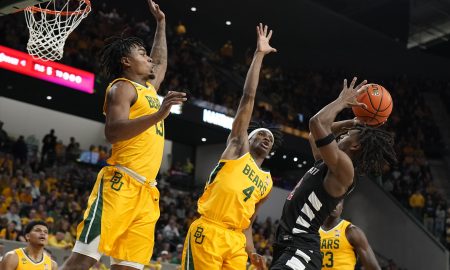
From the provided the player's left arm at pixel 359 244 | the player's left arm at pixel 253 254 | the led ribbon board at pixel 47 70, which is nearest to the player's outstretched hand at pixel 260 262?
the player's left arm at pixel 253 254

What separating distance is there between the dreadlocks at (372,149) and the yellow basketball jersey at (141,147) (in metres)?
1.54

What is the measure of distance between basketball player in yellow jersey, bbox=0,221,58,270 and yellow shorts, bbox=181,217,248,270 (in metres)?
2.27

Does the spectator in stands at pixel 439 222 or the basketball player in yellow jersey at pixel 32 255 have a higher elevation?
the spectator in stands at pixel 439 222

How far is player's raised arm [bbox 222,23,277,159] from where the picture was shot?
19.3 feet

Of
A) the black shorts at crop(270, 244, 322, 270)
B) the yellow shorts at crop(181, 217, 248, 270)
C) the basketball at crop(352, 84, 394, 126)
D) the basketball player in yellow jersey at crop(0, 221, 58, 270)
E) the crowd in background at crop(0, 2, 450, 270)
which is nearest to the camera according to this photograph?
the black shorts at crop(270, 244, 322, 270)

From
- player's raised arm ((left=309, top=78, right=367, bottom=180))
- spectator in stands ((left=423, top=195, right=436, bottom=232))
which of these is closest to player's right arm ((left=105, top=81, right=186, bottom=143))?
player's raised arm ((left=309, top=78, right=367, bottom=180))

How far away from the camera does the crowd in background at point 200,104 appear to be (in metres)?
14.5

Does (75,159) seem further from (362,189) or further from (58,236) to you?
(362,189)

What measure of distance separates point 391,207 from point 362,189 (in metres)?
1.49

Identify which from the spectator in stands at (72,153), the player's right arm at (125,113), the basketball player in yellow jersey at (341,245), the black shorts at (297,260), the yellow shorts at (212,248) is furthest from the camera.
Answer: the spectator in stands at (72,153)

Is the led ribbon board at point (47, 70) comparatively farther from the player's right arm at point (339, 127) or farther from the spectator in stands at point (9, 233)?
the player's right arm at point (339, 127)

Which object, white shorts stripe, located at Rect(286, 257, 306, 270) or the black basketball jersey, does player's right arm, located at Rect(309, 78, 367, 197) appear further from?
white shorts stripe, located at Rect(286, 257, 306, 270)

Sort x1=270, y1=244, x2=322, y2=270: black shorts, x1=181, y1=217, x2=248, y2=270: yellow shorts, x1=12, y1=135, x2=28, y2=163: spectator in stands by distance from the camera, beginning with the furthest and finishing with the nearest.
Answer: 1. x1=12, y1=135, x2=28, y2=163: spectator in stands
2. x1=181, y1=217, x2=248, y2=270: yellow shorts
3. x1=270, y1=244, x2=322, y2=270: black shorts

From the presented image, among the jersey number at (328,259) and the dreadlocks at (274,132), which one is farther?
the jersey number at (328,259)
